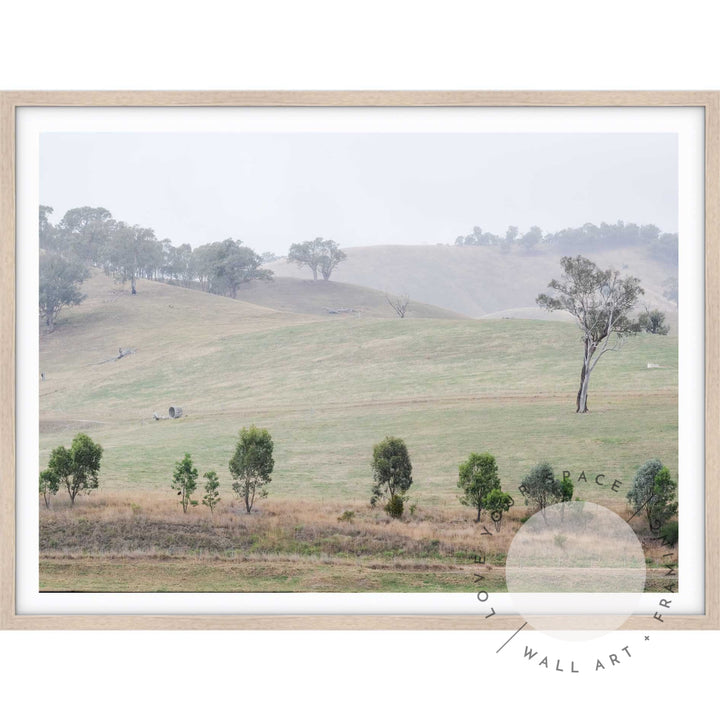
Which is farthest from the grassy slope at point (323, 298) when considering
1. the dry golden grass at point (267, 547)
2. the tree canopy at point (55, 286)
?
the dry golden grass at point (267, 547)

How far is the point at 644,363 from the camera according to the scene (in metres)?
6.29

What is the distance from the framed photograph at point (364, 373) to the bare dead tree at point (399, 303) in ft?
0.12

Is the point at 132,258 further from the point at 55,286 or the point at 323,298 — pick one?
the point at 323,298

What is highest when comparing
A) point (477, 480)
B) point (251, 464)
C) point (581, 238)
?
Result: point (581, 238)

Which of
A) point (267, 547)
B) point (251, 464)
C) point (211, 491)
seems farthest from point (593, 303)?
point (211, 491)

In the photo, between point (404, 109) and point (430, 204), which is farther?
point (430, 204)

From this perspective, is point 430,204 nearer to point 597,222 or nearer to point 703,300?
point 597,222

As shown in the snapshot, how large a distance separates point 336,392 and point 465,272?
1.79 m

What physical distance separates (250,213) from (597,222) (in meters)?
3.22

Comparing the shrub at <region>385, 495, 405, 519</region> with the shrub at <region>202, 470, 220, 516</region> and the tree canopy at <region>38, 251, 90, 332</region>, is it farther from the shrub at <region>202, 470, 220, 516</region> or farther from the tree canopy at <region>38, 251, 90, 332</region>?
the tree canopy at <region>38, 251, 90, 332</region>

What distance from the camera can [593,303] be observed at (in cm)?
687

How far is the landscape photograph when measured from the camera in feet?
19.5

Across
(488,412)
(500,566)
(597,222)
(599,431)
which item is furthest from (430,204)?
(500,566)

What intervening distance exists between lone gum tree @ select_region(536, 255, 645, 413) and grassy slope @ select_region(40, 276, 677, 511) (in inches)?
5.1
